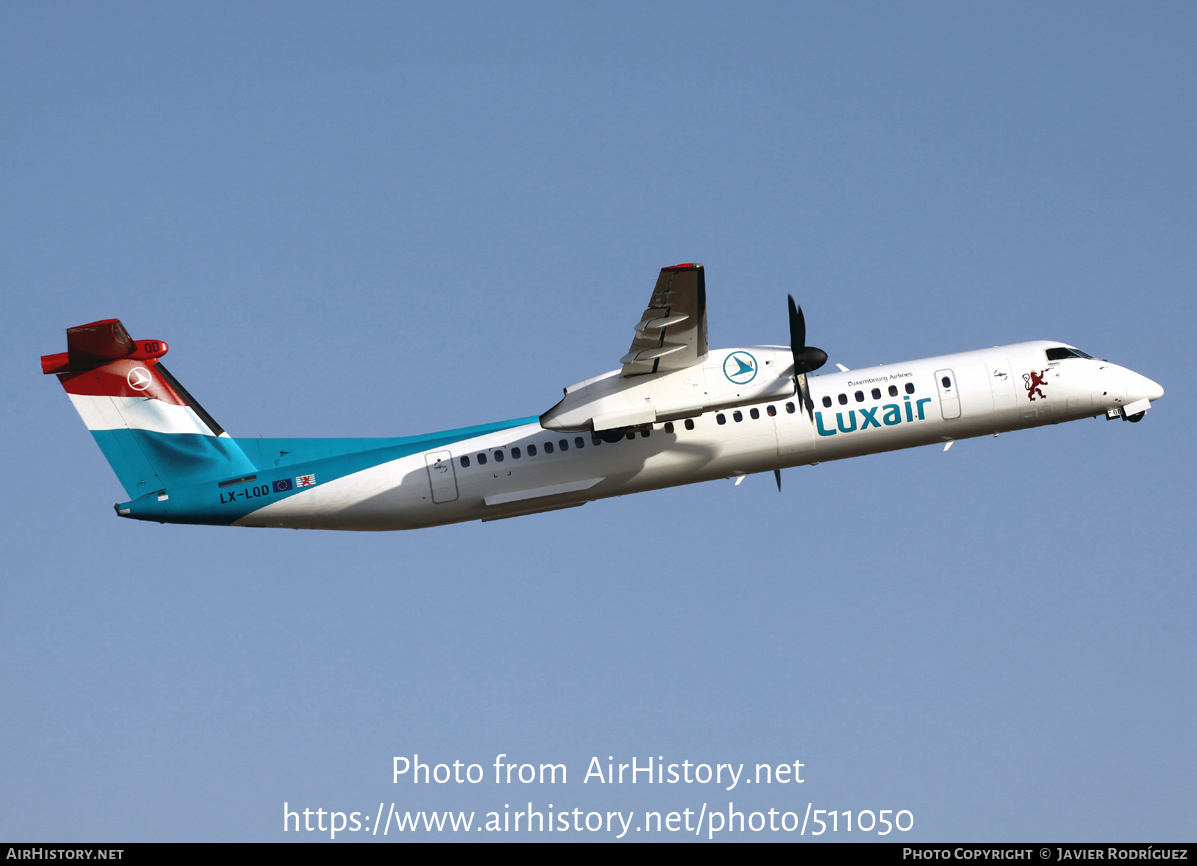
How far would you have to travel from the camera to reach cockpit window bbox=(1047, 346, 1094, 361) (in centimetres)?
3152

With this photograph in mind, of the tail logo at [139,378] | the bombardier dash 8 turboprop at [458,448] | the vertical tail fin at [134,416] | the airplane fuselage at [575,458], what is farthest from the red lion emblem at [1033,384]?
the tail logo at [139,378]

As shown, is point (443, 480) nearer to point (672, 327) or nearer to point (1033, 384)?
point (672, 327)

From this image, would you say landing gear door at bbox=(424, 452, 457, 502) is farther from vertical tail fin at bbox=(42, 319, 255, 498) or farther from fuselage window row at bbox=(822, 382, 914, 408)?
fuselage window row at bbox=(822, 382, 914, 408)

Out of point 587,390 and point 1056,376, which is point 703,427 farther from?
point 1056,376

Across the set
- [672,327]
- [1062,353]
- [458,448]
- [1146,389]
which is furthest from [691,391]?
[1146,389]

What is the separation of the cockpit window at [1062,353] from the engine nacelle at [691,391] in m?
7.63

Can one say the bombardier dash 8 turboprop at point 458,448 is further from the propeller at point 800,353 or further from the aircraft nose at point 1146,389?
the aircraft nose at point 1146,389

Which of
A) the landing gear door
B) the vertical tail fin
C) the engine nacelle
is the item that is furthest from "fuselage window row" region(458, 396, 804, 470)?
the vertical tail fin

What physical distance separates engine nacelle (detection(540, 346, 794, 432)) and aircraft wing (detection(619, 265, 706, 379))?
0.30 meters

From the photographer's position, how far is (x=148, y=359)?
29984 mm

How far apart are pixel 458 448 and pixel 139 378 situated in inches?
308

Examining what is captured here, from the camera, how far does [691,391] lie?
2816cm

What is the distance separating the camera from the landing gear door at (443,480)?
2973 centimetres
